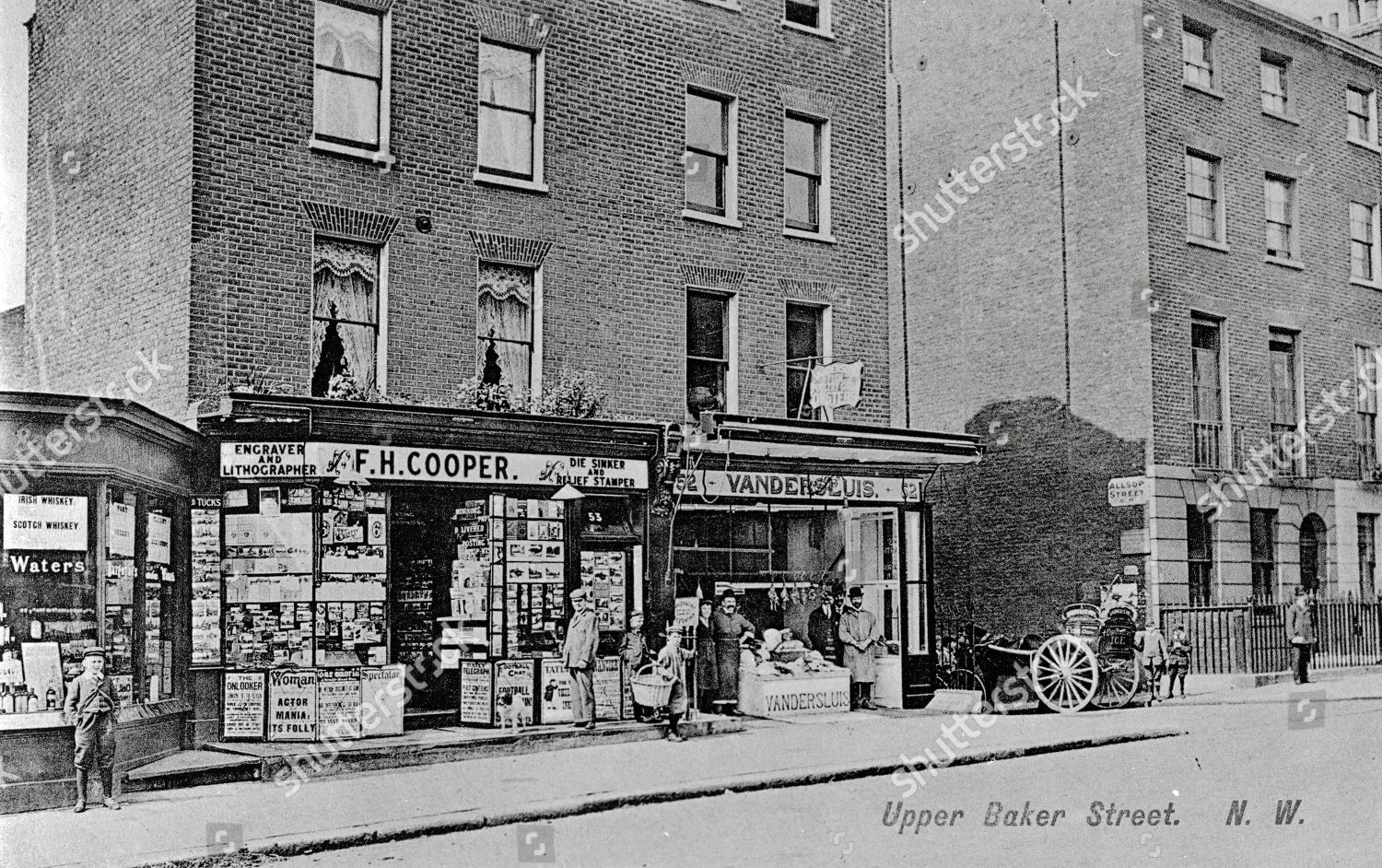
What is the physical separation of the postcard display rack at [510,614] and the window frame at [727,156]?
553 centimetres

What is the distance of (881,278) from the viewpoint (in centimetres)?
2316

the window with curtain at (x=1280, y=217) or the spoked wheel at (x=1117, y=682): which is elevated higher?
the window with curtain at (x=1280, y=217)

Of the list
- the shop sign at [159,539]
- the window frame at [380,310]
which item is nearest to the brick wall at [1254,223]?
the window frame at [380,310]

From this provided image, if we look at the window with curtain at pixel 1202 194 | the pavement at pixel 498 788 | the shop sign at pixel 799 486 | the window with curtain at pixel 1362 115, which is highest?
the window with curtain at pixel 1362 115

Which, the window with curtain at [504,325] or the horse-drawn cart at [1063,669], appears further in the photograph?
the horse-drawn cart at [1063,669]

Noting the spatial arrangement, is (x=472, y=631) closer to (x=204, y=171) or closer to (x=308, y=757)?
(x=308, y=757)

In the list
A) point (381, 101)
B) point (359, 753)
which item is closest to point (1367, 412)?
point (381, 101)

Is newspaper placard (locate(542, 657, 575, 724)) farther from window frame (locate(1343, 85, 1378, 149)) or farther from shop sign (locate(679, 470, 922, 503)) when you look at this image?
window frame (locate(1343, 85, 1378, 149))

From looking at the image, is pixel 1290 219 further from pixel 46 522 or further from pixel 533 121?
pixel 46 522

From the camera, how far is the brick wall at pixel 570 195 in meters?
16.9

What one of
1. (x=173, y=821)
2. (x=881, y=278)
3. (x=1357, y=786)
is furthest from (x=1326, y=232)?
(x=173, y=821)

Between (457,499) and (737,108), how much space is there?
305 inches

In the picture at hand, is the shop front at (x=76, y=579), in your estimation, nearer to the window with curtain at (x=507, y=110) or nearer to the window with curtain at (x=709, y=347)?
the window with curtain at (x=507, y=110)

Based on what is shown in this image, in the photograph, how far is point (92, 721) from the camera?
12586 mm
